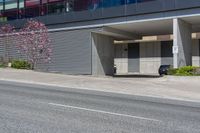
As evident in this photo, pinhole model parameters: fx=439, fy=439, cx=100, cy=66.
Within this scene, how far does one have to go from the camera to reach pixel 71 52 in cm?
3622

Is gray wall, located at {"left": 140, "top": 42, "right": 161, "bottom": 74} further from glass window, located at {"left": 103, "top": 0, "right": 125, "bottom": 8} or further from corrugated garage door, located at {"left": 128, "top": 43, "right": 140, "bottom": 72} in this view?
glass window, located at {"left": 103, "top": 0, "right": 125, "bottom": 8}

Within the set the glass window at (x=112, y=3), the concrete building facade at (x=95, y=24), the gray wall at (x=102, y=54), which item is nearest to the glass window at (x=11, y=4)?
the concrete building facade at (x=95, y=24)

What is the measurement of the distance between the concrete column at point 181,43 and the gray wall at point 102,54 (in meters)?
7.30

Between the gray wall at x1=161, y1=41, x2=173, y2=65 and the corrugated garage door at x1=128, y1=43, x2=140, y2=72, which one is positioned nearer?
the gray wall at x1=161, y1=41, x2=173, y2=65

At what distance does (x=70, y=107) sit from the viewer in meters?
12.9

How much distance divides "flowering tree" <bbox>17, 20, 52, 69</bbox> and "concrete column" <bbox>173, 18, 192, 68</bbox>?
11026 mm

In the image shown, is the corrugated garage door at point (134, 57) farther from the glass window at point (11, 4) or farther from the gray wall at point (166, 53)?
the glass window at point (11, 4)

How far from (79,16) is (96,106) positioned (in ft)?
73.5

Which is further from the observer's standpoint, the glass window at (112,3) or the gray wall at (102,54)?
the gray wall at (102,54)

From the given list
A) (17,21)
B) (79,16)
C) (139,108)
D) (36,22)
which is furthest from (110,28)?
(139,108)

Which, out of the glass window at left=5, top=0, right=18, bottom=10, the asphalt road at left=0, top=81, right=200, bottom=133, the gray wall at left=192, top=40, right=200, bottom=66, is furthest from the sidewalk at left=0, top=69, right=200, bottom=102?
the gray wall at left=192, top=40, right=200, bottom=66

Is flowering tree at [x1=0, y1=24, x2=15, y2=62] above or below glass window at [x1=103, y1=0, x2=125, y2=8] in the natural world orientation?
below

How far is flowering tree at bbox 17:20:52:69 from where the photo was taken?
35.7 metres

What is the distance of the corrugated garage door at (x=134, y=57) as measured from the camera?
52609 millimetres
